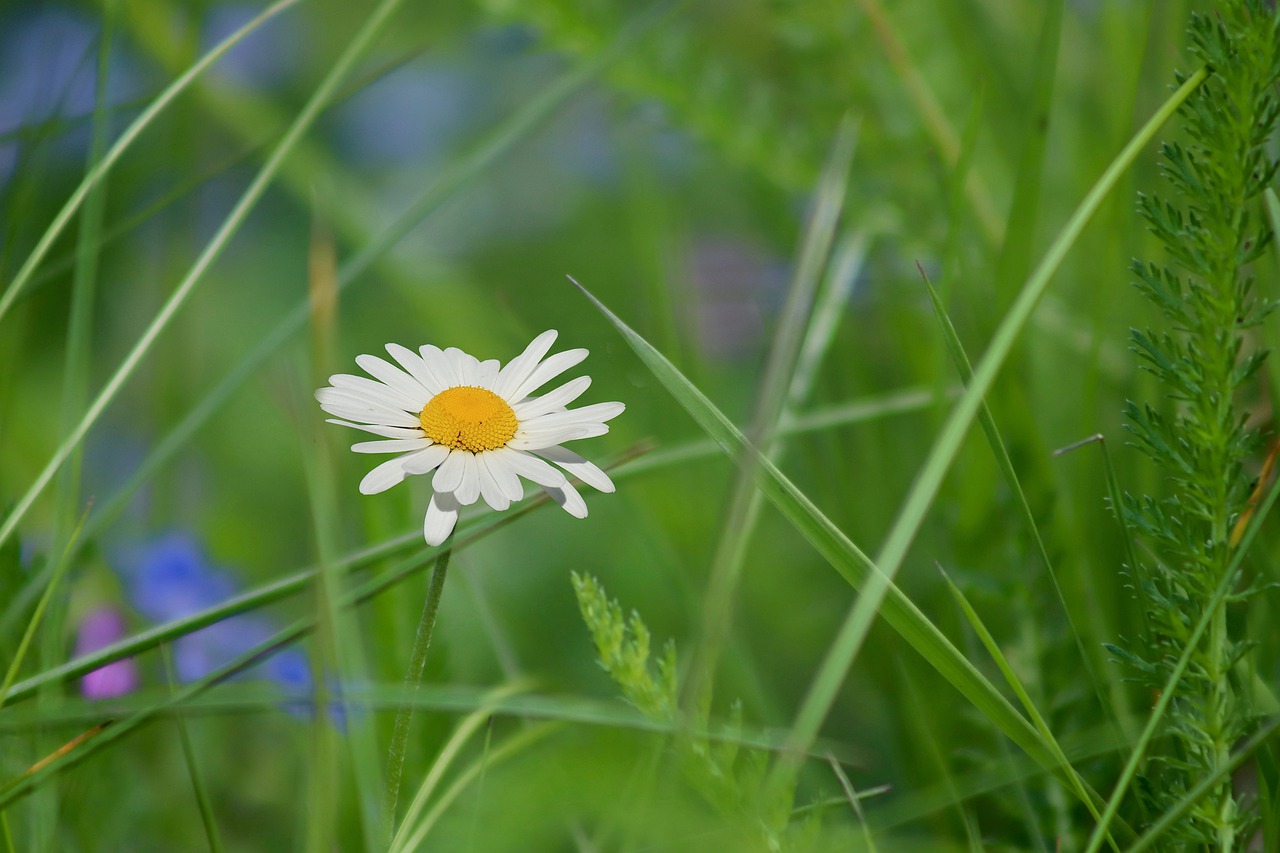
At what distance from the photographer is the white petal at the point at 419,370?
38cm

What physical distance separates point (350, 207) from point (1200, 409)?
3.07ft

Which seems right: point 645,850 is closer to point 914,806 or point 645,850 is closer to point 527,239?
→ point 914,806

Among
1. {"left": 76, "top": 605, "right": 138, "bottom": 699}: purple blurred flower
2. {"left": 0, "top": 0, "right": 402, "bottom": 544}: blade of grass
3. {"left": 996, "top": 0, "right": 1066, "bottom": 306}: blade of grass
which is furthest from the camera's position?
{"left": 76, "top": 605, "right": 138, "bottom": 699}: purple blurred flower

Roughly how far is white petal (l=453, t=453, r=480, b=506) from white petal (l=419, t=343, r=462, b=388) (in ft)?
0.21

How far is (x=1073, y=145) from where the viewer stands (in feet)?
2.96

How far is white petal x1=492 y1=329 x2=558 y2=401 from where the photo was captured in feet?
1.25

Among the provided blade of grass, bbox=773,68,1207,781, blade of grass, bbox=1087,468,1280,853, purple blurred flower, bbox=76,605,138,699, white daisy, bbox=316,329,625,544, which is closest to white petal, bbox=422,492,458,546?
white daisy, bbox=316,329,625,544

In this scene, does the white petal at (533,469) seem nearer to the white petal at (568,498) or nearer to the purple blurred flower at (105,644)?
the white petal at (568,498)

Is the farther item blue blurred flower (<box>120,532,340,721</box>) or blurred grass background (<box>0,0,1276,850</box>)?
blue blurred flower (<box>120,532,340,721</box>)

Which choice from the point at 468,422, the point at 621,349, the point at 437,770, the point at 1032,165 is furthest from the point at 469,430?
the point at 621,349

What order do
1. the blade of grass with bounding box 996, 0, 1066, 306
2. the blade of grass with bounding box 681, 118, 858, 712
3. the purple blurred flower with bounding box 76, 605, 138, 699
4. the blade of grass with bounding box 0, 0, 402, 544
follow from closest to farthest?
the blade of grass with bounding box 681, 118, 858, 712
the blade of grass with bounding box 0, 0, 402, 544
the blade of grass with bounding box 996, 0, 1066, 306
the purple blurred flower with bounding box 76, 605, 138, 699

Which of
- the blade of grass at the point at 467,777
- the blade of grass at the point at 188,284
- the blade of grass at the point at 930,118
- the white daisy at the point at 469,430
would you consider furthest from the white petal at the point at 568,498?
the blade of grass at the point at 930,118

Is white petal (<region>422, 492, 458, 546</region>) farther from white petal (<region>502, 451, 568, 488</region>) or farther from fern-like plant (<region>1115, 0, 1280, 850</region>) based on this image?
fern-like plant (<region>1115, 0, 1280, 850</region>)

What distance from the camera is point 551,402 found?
36cm
